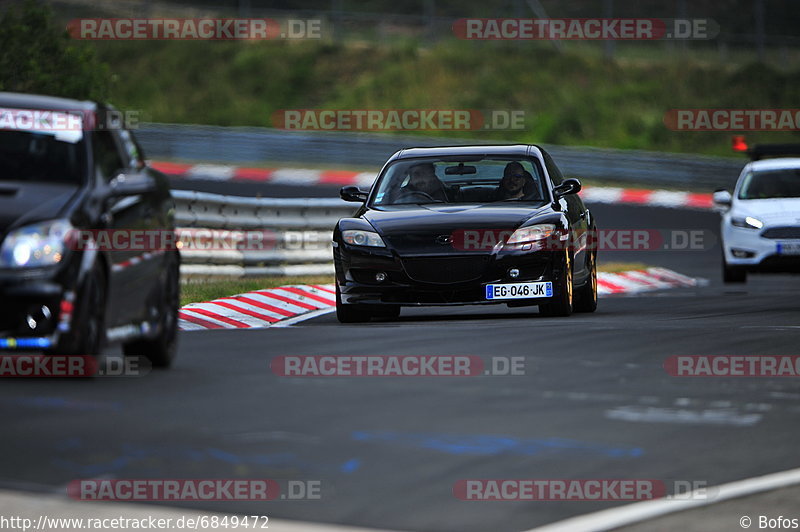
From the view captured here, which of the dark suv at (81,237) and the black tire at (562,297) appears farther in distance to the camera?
the black tire at (562,297)

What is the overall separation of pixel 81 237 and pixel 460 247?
570cm

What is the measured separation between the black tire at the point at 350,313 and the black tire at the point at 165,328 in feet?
13.5

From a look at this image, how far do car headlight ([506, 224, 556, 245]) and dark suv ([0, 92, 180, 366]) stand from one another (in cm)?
434

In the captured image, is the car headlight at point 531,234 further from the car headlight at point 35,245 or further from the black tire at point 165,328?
the car headlight at point 35,245

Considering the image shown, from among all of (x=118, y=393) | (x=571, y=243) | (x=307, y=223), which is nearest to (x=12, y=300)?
(x=118, y=393)

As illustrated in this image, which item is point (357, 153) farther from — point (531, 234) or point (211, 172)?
point (531, 234)

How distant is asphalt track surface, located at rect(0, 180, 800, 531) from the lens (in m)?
6.55

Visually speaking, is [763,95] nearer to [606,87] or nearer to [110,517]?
[606,87]

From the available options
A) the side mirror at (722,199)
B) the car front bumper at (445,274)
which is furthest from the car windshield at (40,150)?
the side mirror at (722,199)

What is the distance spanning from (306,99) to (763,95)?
45.7 feet

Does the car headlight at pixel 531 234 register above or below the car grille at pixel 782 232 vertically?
above

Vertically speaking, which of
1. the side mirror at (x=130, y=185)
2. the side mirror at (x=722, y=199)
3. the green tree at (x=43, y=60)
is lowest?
the side mirror at (x=722, y=199)

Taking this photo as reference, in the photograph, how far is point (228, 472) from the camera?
22.0 ft

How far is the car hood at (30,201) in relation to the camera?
8.73m
